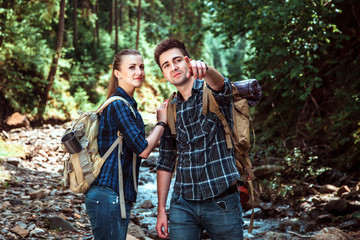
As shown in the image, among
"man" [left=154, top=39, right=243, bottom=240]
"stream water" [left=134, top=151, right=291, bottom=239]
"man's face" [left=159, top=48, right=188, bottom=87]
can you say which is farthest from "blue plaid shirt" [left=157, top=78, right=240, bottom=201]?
"stream water" [left=134, top=151, right=291, bottom=239]

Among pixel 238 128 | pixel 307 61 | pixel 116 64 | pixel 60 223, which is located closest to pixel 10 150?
pixel 60 223

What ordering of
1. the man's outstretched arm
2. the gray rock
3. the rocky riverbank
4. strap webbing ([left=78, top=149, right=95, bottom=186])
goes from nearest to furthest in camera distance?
the man's outstretched arm → strap webbing ([left=78, top=149, right=95, bottom=186]) → the rocky riverbank → the gray rock

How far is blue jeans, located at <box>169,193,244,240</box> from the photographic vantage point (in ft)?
8.19

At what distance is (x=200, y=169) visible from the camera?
260cm

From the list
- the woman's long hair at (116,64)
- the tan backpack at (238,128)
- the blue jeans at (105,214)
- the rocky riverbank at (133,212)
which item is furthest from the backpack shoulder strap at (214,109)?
the rocky riverbank at (133,212)

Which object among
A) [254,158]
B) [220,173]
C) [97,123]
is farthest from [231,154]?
[254,158]

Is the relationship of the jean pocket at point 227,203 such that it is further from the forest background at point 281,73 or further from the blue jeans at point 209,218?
the forest background at point 281,73

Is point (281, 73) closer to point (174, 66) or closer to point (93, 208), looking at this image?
point (174, 66)

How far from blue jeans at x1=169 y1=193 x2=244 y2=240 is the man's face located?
95 cm

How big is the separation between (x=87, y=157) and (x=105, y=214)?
0.46 meters

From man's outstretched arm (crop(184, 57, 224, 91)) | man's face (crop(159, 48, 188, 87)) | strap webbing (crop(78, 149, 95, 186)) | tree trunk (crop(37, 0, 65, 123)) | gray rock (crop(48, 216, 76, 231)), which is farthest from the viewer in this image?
tree trunk (crop(37, 0, 65, 123))

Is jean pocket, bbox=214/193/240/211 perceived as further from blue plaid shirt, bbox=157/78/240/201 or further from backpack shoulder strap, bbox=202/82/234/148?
backpack shoulder strap, bbox=202/82/234/148

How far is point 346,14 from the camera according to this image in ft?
31.3

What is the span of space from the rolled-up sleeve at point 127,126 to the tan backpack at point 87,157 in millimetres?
61
